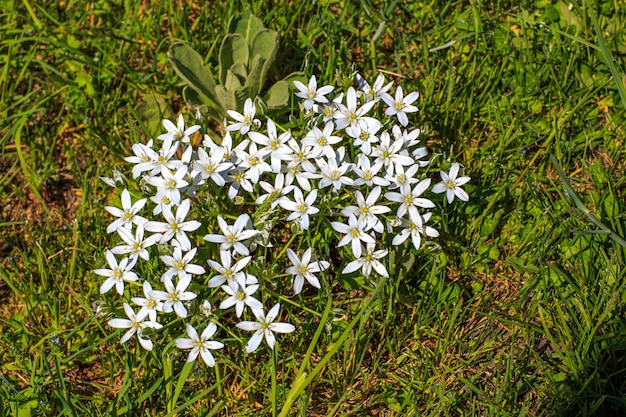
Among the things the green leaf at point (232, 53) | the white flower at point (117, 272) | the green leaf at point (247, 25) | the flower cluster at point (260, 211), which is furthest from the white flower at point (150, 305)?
the green leaf at point (247, 25)

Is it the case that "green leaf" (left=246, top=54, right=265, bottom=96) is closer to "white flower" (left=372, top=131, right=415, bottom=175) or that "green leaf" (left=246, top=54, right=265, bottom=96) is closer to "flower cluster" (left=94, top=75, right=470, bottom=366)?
"flower cluster" (left=94, top=75, right=470, bottom=366)

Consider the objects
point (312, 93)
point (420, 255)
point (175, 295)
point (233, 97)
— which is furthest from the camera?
point (233, 97)

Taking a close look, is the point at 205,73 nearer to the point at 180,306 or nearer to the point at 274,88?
the point at 274,88

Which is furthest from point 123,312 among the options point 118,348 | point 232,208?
point 232,208

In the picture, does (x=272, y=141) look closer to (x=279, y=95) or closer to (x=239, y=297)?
(x=279, y=95)

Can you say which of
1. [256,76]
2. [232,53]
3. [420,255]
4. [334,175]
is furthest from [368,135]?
[232,53]

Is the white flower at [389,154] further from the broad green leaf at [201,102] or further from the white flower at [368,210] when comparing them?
the broad green leaf at [201,102]
